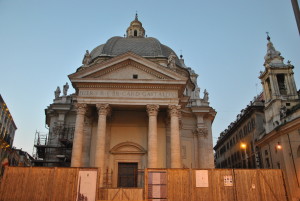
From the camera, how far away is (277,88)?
3094 cm

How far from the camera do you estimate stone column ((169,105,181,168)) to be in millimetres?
20469

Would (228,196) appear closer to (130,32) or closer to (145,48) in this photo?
(145,48)

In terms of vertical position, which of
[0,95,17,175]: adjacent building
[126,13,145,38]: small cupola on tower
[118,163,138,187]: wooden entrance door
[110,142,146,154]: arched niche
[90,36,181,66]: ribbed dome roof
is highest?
[126,13,145,38]: small cupola on tower

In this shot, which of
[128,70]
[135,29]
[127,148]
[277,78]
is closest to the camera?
[128,70]

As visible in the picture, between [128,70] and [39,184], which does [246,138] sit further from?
[39,184]

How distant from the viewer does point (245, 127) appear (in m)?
41.0

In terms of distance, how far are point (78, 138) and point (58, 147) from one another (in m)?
6.26

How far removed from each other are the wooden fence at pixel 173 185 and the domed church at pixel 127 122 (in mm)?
5281

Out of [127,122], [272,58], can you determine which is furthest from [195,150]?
[272,58]

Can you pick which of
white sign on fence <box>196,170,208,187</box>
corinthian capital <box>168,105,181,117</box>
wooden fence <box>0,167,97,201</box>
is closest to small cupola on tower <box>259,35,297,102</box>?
corinthian capital <box>168,105,181,117</box>

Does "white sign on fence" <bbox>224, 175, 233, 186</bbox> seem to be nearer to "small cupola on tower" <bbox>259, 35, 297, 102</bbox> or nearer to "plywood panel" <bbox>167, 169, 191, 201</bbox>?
"plywood panel" <bbox>167, 169, 191, 201</bbox>

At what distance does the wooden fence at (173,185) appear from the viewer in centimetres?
1447

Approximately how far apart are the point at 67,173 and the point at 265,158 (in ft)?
84.2

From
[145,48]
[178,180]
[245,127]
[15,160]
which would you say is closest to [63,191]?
[178,180]
